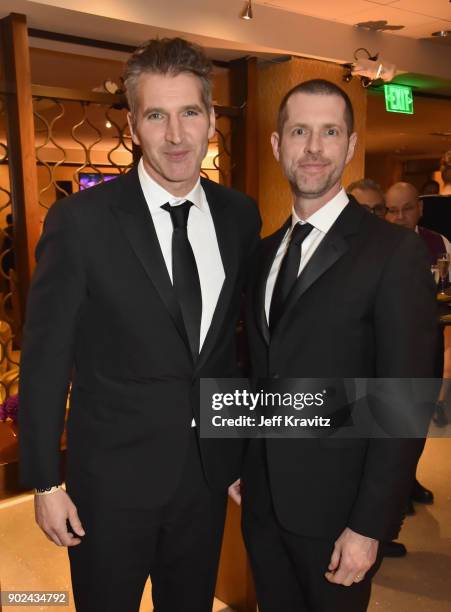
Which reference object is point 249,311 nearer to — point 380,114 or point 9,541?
point 9,541

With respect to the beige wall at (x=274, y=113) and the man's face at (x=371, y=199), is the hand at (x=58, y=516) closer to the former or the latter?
the man's face at (x=371, y=199)

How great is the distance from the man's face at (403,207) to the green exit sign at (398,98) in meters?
2.78

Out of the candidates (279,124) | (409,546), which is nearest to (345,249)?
(279,124)

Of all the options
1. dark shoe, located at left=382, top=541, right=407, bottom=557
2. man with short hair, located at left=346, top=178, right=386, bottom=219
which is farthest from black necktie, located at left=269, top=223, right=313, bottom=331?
man with short hair, located at left=346, top=178, right=386, bottom=219

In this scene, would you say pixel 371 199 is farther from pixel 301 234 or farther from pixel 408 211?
pixel 301 234

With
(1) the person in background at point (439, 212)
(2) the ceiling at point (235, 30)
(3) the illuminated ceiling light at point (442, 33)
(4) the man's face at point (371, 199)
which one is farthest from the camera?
(3) the illuminated ceiling light at point (442, 33)

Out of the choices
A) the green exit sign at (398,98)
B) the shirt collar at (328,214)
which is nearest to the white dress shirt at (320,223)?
the shirt collar at (328,214)

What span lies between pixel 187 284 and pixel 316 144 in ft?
1.45

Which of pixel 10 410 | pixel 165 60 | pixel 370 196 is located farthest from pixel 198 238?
pixel 370 196

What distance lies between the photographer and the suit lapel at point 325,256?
1240mm

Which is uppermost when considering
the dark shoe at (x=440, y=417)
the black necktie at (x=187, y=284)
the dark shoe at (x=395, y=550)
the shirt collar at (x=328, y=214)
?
the shirt collar at (x=328, y=214)

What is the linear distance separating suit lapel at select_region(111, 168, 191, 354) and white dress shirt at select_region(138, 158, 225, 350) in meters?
0.04

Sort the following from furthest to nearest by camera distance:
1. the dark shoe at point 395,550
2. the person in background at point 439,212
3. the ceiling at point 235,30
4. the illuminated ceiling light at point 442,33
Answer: the illuminated ceiling light at point 442,33 < the person in background at point 439,212 < the ceiling at point 235,30 < the dark shoe at point 395,550

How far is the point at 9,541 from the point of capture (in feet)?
8.66
